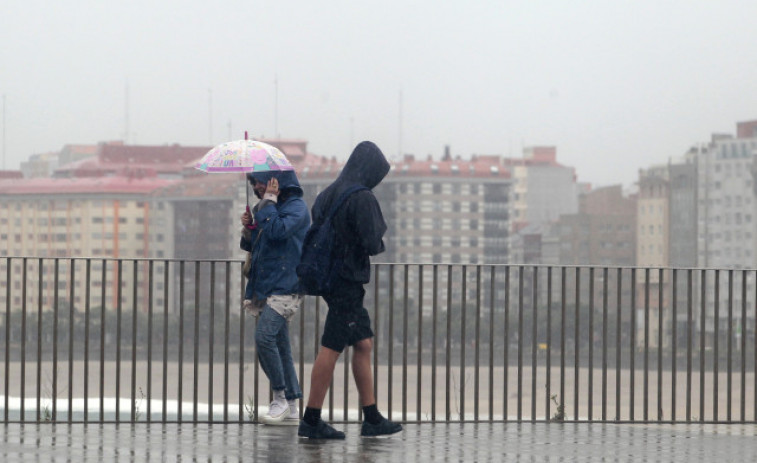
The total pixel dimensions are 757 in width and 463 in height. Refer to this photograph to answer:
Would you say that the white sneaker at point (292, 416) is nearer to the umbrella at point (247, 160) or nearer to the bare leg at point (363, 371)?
the bare leg at point (363, 371)

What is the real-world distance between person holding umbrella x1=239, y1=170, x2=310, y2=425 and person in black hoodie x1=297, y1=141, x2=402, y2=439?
1.08 ft

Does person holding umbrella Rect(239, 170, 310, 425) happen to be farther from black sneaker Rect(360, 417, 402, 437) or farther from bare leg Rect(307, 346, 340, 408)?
black sneaker Rect(360, 417, 402, 437)

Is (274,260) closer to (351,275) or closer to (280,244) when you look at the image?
(280,244)

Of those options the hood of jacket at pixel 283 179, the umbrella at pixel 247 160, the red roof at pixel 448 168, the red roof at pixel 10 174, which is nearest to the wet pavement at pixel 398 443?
the hood of jacket at pixel 283 179

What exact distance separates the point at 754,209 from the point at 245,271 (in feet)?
521

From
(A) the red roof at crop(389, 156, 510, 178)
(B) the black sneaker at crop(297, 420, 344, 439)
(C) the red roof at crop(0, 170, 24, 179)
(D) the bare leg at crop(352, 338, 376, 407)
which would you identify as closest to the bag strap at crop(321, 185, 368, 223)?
(D) the bare leg at crop(352, 338, 376, 407)

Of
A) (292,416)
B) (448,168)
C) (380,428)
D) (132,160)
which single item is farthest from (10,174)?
(380,428)

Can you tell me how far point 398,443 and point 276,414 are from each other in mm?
892

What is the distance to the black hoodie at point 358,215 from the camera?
7.02m

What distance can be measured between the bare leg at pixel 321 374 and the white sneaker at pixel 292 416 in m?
0.61

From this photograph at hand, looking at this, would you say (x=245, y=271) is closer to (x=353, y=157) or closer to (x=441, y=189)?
(x=353, y=157)

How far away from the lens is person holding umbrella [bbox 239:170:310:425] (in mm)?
7469

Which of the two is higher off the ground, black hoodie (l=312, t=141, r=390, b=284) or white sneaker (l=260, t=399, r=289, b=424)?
black hoodie (l=312, t=141, r=390, b=284)

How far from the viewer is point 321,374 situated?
7.14m
